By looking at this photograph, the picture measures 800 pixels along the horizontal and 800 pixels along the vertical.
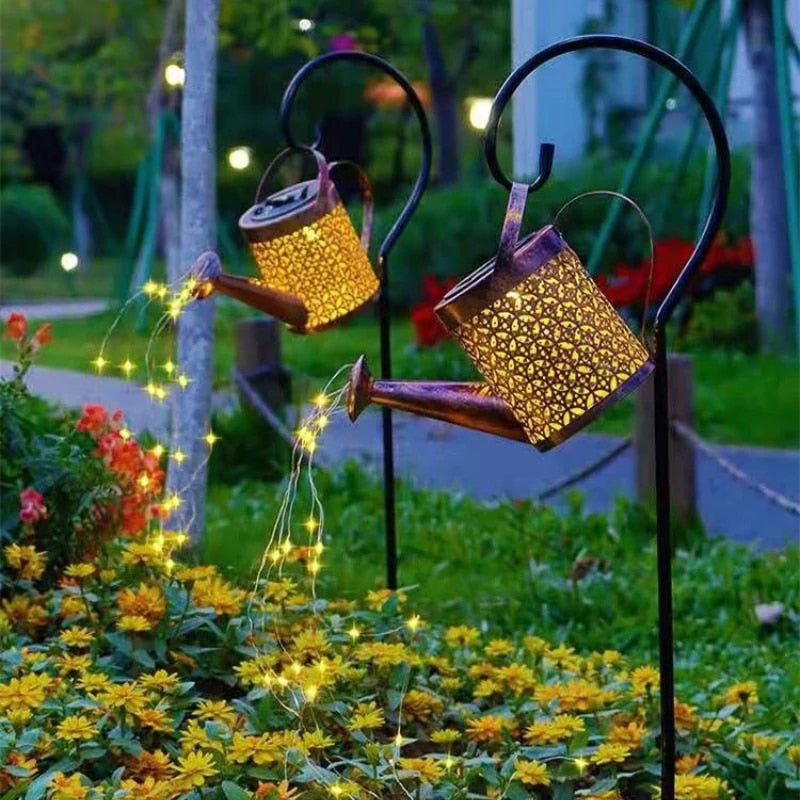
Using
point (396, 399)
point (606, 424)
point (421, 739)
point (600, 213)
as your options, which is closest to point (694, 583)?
point (421, 739)

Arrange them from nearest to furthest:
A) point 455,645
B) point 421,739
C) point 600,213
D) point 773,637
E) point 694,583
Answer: point 421,739 < point 455,645 < point 773,637 < point 694,583 < point 600,213

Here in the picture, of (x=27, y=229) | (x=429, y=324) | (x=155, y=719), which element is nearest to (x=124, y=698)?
(x=155, y=719)

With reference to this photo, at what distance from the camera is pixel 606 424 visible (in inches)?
340

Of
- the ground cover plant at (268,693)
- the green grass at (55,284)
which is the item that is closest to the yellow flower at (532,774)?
the ground cover plant at (268,693)

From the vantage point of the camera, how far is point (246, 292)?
314 centimetres

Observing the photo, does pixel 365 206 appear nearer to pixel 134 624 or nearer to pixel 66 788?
pixel 134 624

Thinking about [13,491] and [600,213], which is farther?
[600,213]

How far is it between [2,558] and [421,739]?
44.3 inches

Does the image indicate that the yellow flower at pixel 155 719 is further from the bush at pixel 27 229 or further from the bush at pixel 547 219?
the bush at pixel 27 229

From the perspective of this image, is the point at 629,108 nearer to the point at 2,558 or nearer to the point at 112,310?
the point at 112,310

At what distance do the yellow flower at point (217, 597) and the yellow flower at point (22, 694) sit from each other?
0.61 meters

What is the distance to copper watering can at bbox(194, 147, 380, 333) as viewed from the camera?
330cm

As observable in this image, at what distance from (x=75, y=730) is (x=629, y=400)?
21.0 ft

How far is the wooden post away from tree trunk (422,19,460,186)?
10.9 m
